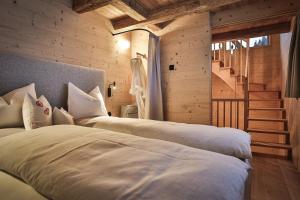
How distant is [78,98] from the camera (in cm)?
255

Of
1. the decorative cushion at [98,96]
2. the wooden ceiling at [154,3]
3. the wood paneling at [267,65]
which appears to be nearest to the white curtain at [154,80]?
the wooden ceiling at [154,3]

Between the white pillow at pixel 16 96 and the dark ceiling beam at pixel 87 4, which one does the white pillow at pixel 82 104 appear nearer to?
the white pillow at pixel 16 96

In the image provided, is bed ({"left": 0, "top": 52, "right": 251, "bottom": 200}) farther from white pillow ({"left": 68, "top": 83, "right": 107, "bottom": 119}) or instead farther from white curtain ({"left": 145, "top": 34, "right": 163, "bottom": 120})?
white curtain ({"left": 145, "top": 34, "right": 163, "bottom": 120})

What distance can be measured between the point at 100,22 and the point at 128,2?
92 centimetres

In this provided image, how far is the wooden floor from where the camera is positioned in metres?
1.89

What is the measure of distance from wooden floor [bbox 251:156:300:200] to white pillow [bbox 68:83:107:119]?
2145 mm

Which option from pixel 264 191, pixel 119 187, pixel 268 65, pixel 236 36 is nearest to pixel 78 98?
pixel 119 187

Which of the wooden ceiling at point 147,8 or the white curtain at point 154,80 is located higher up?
the wooden ceiling at point 147,8

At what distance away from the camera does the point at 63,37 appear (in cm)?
268

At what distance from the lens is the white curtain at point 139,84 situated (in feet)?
11.4

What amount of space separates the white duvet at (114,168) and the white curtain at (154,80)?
239 cm

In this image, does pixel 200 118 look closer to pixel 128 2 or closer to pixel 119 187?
pixel 128 2

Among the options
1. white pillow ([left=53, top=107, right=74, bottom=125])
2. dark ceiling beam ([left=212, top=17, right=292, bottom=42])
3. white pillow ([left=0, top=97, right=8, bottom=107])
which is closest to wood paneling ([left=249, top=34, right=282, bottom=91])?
dark ceiling beam ([left=212, top=17, right=292, bottom=42])

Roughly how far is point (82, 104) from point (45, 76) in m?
0.58
